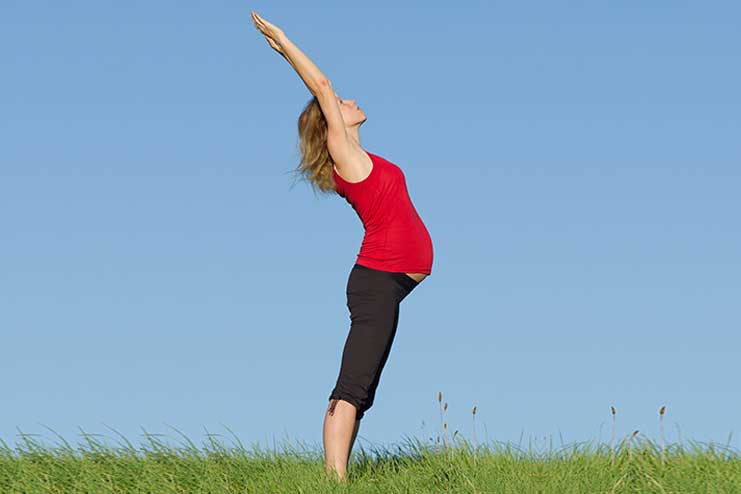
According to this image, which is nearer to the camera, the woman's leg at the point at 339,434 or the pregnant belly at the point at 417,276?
the woman's leg at the point at 339,434

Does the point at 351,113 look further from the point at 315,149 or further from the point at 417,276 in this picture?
the point at 417,276

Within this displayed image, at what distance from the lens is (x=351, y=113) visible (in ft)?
24.0

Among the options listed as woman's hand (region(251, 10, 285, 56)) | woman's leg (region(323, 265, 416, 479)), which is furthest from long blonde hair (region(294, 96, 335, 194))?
woman's leg (region(323, 265, 416, 479))

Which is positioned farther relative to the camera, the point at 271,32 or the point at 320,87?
the point at 271,32

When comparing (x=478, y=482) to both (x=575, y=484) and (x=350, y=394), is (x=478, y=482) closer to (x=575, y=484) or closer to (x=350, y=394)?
(x=575, y=484)

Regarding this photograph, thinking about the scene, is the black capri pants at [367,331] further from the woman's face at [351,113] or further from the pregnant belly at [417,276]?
the woman's face at [351,113]

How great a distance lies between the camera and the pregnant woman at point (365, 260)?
685 centimetres

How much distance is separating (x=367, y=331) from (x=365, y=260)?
523 mm

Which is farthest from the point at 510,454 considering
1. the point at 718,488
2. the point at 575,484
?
the point at 718,488

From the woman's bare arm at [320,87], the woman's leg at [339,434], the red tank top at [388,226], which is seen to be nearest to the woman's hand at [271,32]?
the woman's bare arm at [320,87]

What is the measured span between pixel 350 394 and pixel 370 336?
0.44 metres

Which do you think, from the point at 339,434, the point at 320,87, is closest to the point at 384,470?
the point at 339,434

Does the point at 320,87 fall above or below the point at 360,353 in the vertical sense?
above

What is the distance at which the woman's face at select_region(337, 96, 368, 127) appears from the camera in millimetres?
7293
